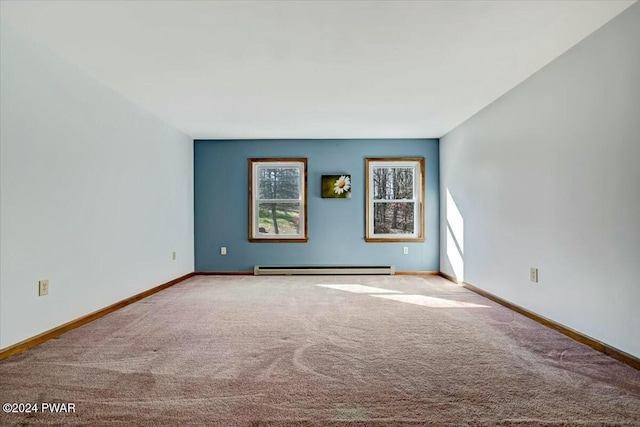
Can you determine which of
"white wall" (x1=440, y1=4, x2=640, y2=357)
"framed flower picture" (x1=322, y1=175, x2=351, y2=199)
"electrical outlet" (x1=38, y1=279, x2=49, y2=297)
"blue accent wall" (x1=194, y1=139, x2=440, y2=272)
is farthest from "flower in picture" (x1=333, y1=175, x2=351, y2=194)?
"electrical outlet" (x1=38, y1=279, x2=49, y2=297)

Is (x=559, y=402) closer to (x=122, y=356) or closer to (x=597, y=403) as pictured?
(x=597, y=403)

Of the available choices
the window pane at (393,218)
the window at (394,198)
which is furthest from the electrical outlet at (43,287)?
the window pane at (393,218)

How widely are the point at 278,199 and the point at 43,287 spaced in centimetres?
349

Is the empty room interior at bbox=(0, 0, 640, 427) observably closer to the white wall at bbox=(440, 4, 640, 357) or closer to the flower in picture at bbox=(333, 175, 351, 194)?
the white wall at bbox=(440, 4, 640, 357)

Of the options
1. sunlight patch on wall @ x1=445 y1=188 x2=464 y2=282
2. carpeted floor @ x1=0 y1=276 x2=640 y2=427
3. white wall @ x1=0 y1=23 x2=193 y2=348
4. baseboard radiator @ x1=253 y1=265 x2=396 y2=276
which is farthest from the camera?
baseboard radiator @ x1=253 y1=265 x2=396 y2=276

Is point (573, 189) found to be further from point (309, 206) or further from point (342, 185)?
point (309, 206)

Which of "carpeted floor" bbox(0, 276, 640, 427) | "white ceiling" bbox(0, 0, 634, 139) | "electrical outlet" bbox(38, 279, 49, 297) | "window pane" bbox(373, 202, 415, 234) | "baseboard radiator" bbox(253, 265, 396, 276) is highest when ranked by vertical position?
"white ceiling" bbox(0, 0, 634, 139)

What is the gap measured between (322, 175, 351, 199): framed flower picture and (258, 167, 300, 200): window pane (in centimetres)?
46

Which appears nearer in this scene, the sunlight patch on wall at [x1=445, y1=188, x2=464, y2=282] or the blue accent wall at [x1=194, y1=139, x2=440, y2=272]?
the sunlight patch on wall at [x1=445, y1=188, x2=464, y2=282]

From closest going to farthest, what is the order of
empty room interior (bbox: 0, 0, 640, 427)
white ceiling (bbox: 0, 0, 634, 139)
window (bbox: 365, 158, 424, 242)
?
empty room interior (bbox: 0, 0, 640, 427)
white ceiling (bbox: 0, 0, 634, 139)
window (bbox: 365, 158, 424, 242)

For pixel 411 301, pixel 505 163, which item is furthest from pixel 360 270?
pixel 505 163

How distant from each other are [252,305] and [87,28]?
8.75 ft

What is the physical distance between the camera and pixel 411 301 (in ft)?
12.1

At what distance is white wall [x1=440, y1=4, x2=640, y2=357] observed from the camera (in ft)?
6.86
